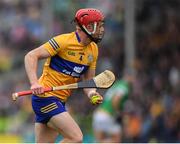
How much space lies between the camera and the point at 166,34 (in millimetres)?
18219

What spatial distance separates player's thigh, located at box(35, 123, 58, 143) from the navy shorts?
5.5 inches

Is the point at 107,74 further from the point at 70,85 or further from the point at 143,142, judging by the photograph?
the point at 143,142

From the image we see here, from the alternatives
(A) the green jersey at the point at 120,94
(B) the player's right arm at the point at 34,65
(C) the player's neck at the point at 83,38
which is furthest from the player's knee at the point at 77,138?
(A) the green jersey at the point at 120,94

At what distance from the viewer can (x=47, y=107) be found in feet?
34.8

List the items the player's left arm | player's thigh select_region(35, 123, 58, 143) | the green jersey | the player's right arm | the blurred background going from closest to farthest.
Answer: the player's right arm
the player's left arm
player's thigh select_region(35, 123, 58, 143)
the green jersey
the blurred background

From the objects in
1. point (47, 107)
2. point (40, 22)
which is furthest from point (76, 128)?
point (40, 22)

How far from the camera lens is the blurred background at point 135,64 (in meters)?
17.2

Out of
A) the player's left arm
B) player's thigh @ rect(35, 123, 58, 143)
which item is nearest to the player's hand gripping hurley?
the player's left arm

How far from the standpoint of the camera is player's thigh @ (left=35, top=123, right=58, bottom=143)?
10.9 m

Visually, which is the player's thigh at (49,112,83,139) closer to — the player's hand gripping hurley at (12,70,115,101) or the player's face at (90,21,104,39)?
the player's hand gripping hurley at (12,70,115,101)

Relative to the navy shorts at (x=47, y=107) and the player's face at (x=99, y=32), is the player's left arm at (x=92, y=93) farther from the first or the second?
the player's face at (x=99, y=32)

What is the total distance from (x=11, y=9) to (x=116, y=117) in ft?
22.7

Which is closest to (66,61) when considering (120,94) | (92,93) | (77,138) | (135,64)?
(92,93)

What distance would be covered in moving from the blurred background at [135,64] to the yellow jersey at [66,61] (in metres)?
6.34
